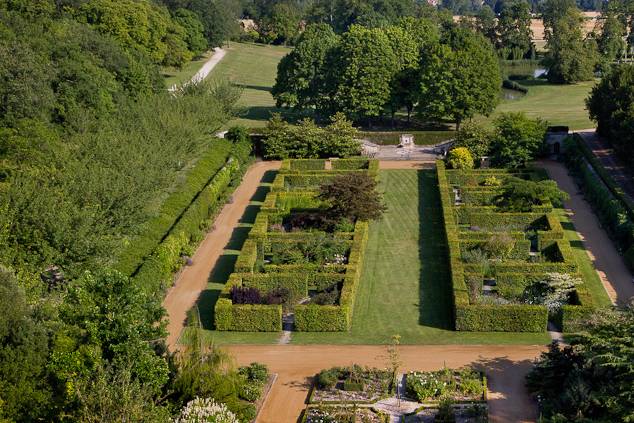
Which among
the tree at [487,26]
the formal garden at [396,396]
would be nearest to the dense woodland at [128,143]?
the formal garden at [396,396]

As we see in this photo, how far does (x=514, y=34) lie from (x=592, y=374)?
8648 cm

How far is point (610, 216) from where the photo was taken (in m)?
43.9

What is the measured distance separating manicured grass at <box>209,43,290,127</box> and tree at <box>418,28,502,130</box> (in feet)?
50.4

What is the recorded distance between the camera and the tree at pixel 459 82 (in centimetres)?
6225

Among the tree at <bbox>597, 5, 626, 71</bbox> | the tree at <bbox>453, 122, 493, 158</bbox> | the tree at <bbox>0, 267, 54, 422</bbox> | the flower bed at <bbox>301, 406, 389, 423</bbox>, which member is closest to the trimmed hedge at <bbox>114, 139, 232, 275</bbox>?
the tree at <bbox>0, 267, 54, 422</bbox>

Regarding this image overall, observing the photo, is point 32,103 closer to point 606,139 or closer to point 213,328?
point 213,328

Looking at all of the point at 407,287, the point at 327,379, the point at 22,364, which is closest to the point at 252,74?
the point at 407,287

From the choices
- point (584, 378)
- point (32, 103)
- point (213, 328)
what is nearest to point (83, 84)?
point (32, 103)

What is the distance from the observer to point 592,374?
25.8 meters

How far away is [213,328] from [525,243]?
15.7 m

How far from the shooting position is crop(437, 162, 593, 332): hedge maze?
3262cm

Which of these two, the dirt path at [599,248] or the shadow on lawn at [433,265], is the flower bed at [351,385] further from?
the dirt path at [599,248]

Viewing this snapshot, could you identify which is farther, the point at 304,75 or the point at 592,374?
the point at 304,75

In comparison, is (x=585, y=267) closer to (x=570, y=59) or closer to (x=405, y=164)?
(x=405, y=164)
